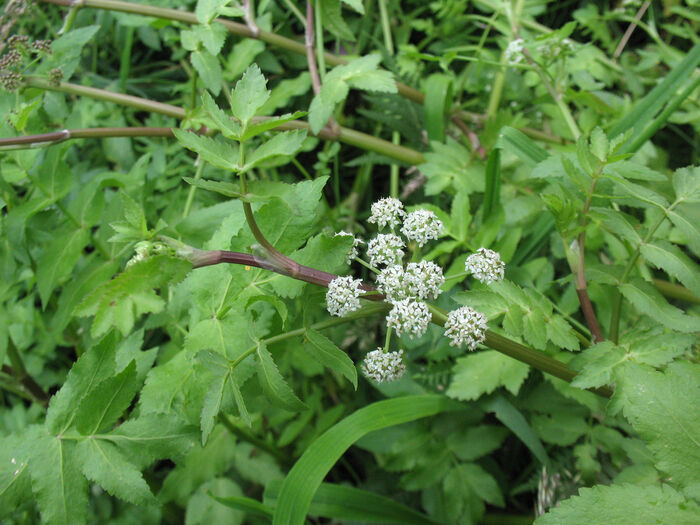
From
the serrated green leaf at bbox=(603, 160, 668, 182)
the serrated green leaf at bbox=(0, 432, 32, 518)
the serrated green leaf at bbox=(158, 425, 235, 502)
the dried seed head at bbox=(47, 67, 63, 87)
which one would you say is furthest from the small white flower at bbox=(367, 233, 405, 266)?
the dried seed head at bbox=(47, 67, 63, 87)

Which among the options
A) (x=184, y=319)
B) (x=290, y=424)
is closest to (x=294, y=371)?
(x=290, y=424)

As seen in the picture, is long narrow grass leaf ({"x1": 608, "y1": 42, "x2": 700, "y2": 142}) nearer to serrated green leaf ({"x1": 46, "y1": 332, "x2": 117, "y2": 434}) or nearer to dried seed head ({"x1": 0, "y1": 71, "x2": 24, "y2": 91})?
serrated green leaf ({"x1": 46, "y1": 332, "x2": 117, "y2": 434})

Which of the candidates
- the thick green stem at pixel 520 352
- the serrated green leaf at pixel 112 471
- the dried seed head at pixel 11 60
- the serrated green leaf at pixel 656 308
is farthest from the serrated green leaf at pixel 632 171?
the dried seed head at pixel 11 60

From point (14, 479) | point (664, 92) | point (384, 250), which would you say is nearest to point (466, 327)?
point (384, 250)

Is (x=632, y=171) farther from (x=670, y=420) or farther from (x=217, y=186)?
(x=217, y=186)

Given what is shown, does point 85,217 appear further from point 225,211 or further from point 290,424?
point 290,424

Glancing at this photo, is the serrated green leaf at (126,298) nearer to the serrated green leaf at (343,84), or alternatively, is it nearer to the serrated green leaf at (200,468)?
the serrated green leaf at (343,84)
